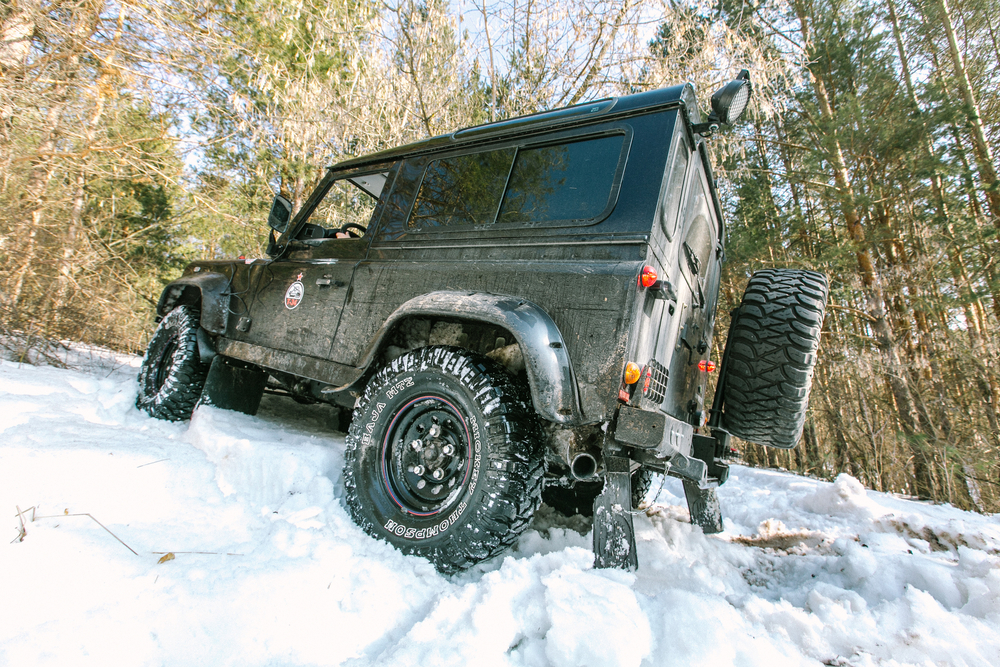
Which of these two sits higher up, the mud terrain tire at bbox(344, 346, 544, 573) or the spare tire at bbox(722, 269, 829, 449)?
the spare tire at bbox(722, 269, 829, 449)

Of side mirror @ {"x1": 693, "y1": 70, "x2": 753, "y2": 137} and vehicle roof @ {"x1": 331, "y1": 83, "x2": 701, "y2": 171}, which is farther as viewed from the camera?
side mirror @ {"x1": 693, "y1": 70, "x2": 753, "y2": 137}

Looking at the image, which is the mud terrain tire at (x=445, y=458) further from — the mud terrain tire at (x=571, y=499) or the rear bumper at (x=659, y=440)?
the mud terrain tire at (x=571, y=499)

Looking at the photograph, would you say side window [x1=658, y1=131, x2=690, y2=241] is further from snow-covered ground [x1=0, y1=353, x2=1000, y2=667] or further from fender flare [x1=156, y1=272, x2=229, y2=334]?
fender flare [x1=156, y1=272, x2=229, y2=334]

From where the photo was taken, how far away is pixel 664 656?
1.33 metres

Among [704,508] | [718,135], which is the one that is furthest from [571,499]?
[718,135]

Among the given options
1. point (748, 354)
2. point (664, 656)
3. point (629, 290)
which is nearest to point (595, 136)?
point (629, 290)

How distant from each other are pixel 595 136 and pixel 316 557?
7.12 ft

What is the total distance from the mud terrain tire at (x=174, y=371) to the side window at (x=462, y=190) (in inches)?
85.9

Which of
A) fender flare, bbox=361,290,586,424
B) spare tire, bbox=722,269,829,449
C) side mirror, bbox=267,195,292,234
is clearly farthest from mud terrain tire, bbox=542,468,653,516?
side mirror, bbox=267,195,292,234

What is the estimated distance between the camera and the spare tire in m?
2.50

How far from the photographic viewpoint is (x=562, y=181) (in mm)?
2371

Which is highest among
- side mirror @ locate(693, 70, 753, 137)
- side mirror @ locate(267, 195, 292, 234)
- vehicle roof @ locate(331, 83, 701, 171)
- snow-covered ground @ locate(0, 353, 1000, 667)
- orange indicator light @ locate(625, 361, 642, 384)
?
side mirror @ locate(693, 70, 753, 137)

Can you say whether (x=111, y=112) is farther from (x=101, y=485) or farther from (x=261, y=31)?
(x=101, y=485)

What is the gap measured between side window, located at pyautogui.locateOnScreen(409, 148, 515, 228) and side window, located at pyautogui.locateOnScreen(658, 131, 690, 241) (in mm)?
819
